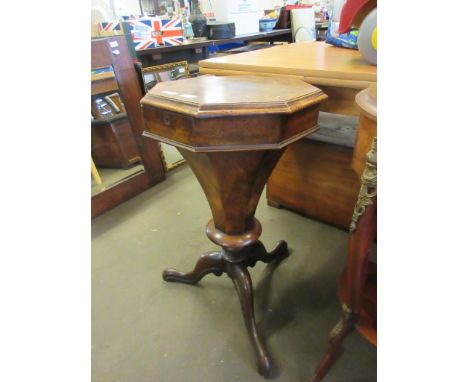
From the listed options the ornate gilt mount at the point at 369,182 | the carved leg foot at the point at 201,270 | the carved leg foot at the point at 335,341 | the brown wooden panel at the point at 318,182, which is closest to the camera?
the ornate gilt mount at the point at 369,182

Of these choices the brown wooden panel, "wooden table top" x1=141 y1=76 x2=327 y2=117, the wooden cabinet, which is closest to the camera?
"wooden table top" x1=141 y1=76 x2=327 y2=117

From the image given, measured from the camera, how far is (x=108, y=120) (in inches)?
72.1

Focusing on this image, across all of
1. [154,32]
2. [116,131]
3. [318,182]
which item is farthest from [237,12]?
[318,182]

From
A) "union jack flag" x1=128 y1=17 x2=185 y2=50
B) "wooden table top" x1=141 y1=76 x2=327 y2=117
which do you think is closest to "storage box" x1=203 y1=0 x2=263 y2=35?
"union jack flag" x1=128 y1=17 x2=185 y2=50

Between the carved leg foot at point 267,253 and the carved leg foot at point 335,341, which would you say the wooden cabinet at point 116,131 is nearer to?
the carved leg foot at point 267,253

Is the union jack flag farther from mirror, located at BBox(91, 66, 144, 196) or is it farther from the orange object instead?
the orange object

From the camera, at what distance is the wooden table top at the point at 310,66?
0.88m

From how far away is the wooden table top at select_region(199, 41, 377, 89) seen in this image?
0.88 m

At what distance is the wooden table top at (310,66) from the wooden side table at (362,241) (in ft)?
0.89

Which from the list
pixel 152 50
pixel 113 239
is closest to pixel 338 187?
pixel 113 239

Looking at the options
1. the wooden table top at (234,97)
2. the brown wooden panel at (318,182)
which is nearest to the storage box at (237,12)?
the brown wooden panel at (318,182)

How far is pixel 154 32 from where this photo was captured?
205 centimetres

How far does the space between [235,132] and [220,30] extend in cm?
216

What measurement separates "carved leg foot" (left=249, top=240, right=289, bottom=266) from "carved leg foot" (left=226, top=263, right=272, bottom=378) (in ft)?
0.41
